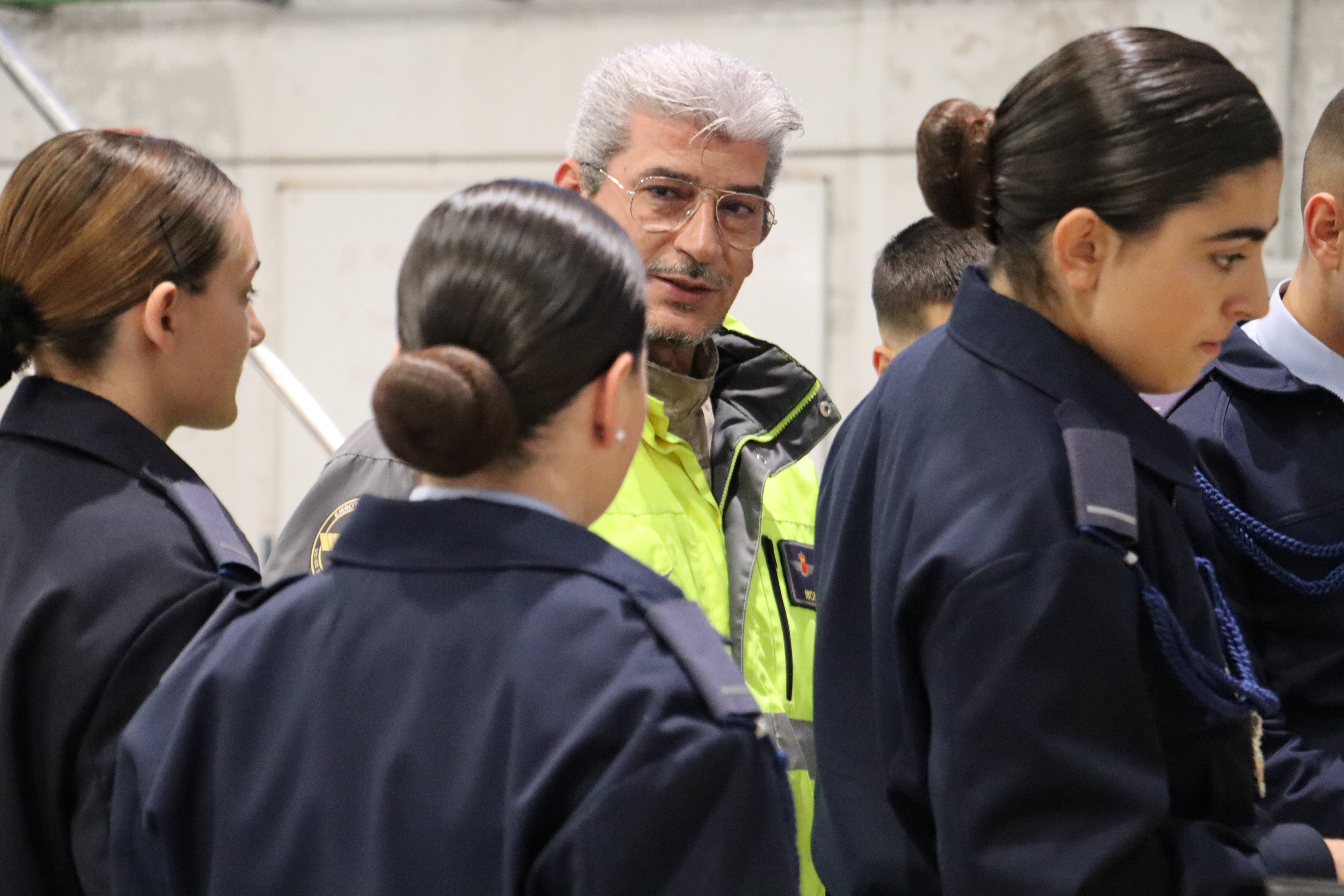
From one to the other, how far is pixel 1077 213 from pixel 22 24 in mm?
4731

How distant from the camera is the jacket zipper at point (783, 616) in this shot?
1619 millimetres

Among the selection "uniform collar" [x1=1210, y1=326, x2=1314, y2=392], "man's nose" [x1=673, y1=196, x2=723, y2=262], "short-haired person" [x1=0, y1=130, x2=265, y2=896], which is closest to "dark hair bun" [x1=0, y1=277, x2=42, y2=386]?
"short-haired person" [x1=0, y1=130, x2=265, y2=896]

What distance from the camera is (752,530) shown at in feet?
5.47

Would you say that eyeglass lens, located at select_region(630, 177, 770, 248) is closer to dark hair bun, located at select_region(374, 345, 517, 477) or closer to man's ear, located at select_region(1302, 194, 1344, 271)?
man's ear, located at select_region(1302, 194, 1344, 271)

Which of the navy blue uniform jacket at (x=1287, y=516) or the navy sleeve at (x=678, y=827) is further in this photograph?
the navy blue uniform jacket at (x=1287, y=516)

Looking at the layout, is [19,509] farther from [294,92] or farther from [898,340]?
[294,92]

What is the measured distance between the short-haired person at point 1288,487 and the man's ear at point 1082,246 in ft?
0.86

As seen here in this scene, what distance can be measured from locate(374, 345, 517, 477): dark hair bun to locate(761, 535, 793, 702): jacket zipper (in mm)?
792

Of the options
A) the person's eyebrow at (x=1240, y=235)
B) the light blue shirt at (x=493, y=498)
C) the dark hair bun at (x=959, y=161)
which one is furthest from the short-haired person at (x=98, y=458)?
the person's eyebrow at (x=1240, y=235)

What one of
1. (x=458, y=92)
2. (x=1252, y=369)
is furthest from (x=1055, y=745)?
(x=458, y=92)

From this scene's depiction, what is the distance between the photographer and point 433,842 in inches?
34.5

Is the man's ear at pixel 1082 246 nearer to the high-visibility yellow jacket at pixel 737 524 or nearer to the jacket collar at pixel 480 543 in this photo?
the jacket collar at pixel 480 543

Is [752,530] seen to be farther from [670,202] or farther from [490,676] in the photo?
[490,676]

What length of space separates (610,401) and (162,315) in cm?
61
